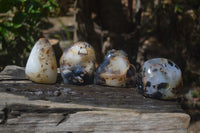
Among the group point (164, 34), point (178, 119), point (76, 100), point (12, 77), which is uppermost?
point (164, 34)

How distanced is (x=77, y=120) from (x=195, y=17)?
279 centimetres

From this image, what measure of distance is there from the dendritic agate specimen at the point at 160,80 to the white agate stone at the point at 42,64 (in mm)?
574

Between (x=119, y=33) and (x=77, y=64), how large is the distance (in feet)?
5.56

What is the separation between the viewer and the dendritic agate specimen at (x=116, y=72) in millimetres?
1531

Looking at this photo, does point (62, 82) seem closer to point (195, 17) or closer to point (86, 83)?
point (86, 83)

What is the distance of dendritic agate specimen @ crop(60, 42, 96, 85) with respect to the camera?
1.53 metres

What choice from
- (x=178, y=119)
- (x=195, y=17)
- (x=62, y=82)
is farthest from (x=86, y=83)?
(x=195, y=17)

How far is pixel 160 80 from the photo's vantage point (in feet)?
4.53

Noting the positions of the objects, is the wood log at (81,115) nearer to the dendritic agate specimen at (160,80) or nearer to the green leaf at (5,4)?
the dendritic agate specimen at (160,80)

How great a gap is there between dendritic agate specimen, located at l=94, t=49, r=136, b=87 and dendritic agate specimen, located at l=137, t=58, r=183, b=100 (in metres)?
0.13

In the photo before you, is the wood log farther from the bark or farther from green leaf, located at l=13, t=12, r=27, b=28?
the bark

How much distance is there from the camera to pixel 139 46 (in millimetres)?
3242

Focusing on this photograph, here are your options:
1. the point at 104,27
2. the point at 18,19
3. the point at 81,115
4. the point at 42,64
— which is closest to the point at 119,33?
the point at 104,27

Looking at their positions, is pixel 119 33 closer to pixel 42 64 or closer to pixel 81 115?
pixel 42 64
